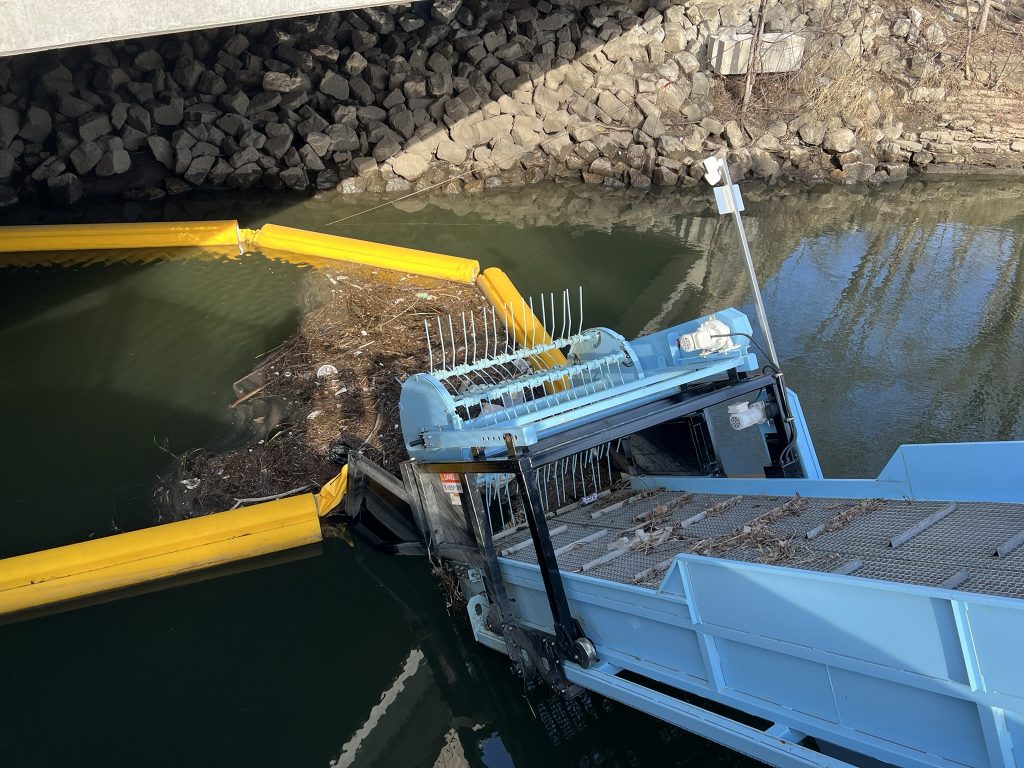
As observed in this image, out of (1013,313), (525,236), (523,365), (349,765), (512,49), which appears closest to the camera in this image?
(349,765)

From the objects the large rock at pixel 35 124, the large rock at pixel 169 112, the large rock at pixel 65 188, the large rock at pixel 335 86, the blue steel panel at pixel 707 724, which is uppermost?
the large rock at pixel 35 124

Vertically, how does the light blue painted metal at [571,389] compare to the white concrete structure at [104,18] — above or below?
below

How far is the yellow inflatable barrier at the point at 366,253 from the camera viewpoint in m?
9.26

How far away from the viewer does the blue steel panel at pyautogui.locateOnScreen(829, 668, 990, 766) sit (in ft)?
9.45

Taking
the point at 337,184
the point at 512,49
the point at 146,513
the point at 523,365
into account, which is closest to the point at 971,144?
the point at 512,49

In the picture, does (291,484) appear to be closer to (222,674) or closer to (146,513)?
(146,513)

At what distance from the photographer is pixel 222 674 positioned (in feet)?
16.8

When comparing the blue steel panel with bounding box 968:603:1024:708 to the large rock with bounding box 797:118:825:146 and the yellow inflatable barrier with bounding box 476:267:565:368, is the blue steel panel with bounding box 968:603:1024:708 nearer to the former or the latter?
the yellow inflatable barrier with bounding box 476:267:565:368

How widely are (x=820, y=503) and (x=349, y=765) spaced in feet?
9.11

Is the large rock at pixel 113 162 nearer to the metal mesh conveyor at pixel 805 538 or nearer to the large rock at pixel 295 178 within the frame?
the large rock at pixel 295 178

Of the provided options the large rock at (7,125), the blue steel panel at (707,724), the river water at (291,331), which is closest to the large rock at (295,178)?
the river water at (291,331)

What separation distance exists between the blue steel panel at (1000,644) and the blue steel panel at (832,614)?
0.22ft

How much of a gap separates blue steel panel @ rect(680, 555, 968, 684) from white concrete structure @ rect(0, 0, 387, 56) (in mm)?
4111

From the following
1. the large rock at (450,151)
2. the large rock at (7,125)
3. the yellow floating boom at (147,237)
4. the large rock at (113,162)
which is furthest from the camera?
the large rock at (450,151)
